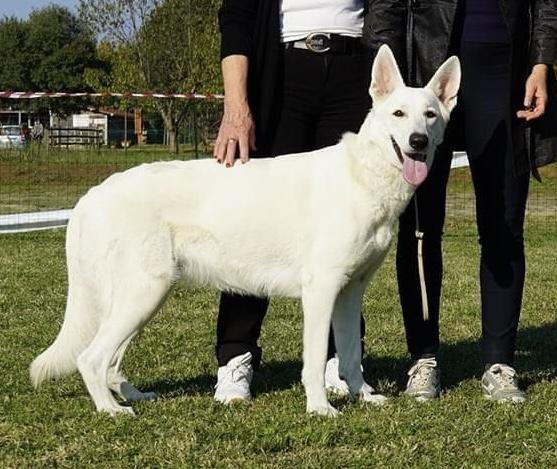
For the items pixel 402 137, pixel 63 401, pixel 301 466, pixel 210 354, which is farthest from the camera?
pixel 210 354

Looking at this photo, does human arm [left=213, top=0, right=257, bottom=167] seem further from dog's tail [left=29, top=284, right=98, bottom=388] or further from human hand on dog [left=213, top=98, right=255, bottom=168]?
dog's tail [left=29, top=284, right=98, bottom=388]

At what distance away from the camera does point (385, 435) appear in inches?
148

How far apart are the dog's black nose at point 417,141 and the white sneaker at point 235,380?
1.48 meters

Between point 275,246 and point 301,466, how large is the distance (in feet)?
3.60

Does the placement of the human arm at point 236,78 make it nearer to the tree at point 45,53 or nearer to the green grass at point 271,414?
the green grass at point 271,414

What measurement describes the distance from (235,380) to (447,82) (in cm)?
179

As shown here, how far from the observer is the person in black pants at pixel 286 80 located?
14.5 ft

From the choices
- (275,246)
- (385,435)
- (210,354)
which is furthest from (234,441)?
(210,354)

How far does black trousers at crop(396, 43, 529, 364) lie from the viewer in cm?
435

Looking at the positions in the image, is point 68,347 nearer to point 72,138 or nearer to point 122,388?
point 122,388

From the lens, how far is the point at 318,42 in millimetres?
4422

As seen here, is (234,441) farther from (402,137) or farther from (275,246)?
(402,137)

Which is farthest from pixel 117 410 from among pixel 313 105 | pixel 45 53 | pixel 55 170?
pixel 45 53

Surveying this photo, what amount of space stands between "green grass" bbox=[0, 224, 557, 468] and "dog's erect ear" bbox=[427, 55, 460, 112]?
144 centimetres
